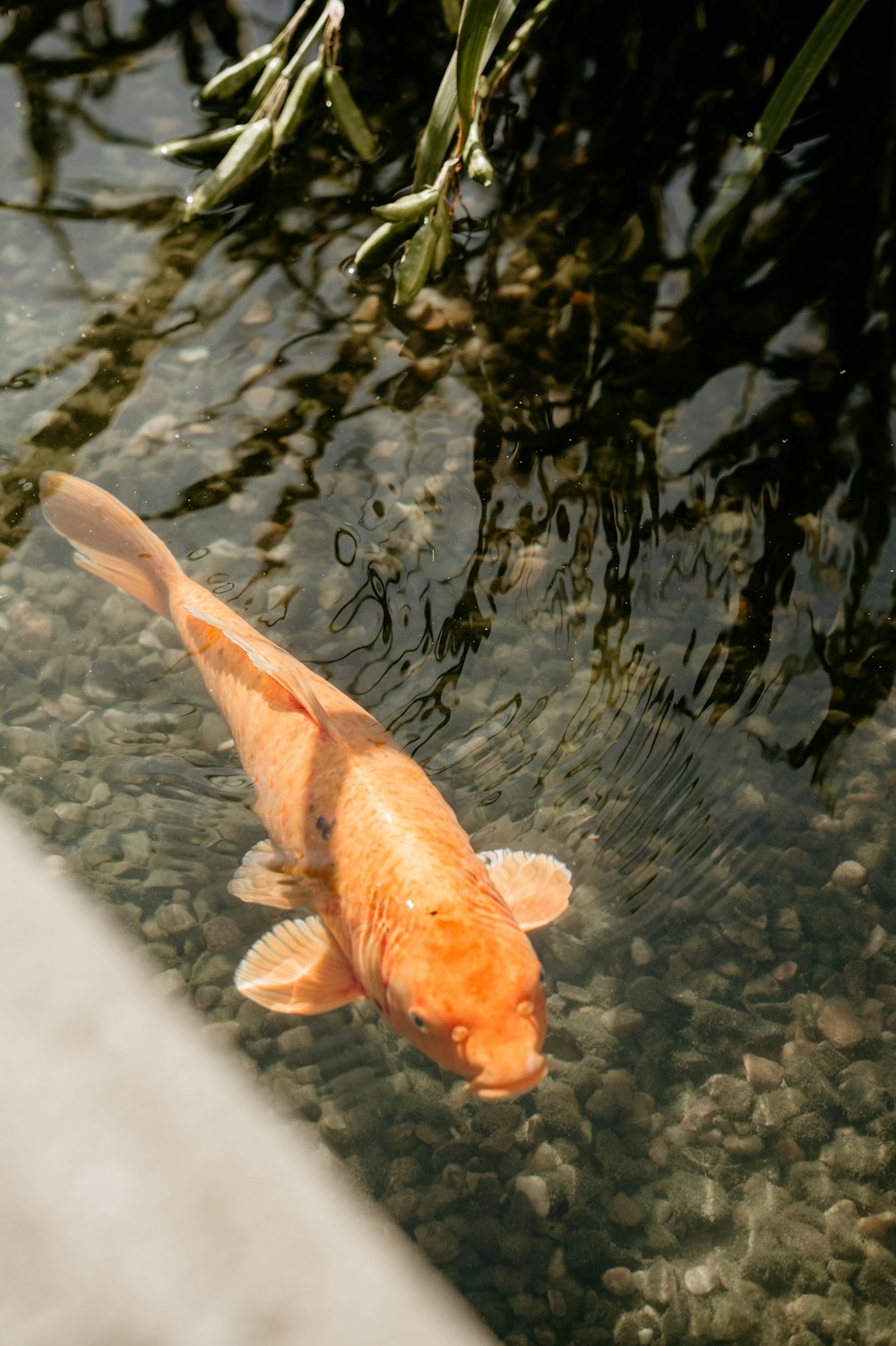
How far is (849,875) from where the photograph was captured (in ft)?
9.13

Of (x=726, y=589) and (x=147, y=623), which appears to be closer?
(x=726, y=589)

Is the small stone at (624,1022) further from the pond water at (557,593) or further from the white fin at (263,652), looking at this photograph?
the white fin at (263,652)

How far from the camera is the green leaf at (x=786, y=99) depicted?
247cm

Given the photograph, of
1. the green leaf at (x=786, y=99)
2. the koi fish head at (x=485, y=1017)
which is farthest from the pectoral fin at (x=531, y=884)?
the green leaf at (x=786, y=99)

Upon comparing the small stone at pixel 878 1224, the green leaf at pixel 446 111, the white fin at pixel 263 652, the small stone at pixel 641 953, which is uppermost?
the green leaf at pixel 446 111

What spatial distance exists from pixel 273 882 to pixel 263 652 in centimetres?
58

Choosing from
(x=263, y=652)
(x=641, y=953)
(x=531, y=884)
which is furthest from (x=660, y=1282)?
(x=263, y=652)

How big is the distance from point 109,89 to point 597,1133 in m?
4.16

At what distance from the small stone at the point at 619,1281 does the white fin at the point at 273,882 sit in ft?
3.30

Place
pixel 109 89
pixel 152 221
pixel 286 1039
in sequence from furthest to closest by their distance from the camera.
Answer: pixel 109 89 < pixel 152 221 < pixel 286 1039

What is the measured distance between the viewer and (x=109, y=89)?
4398mm

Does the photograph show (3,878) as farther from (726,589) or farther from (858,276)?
(858,276)

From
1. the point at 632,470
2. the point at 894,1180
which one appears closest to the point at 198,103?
the point at 632,470

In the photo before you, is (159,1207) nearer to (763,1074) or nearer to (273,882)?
(273,882)
